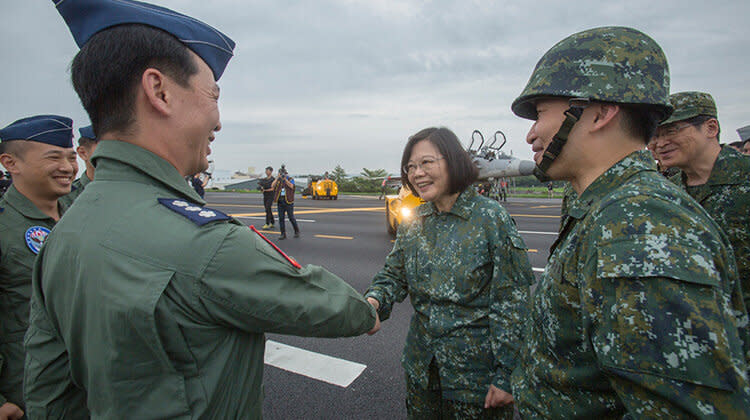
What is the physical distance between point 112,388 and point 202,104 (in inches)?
30.5

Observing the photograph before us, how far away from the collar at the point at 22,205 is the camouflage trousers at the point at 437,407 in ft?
8.03

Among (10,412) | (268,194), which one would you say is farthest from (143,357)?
(268,194)

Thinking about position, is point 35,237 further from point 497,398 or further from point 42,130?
point 497,398

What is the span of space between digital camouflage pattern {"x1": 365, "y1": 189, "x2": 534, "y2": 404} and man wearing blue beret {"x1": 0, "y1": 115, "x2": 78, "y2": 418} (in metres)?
1.91

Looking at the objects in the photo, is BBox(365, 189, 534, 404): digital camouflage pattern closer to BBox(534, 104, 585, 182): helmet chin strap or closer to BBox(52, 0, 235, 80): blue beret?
BBox(534, 104, 585, 182): helmet chin strap

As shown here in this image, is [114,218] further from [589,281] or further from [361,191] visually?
[361,191]

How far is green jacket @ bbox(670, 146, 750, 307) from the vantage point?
238 cm

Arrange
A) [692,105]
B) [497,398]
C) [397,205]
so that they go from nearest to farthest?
[497,398]
[692,105]
[397,205]

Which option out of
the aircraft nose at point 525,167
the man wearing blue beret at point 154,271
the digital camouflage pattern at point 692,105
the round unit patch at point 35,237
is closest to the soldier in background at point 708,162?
the digital camouflage pattern at point 692,105

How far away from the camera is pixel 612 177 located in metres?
1.08

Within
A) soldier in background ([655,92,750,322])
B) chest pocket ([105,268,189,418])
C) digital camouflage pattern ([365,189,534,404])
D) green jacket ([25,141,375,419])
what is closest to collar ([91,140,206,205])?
green jacket ([25,141,375,419])

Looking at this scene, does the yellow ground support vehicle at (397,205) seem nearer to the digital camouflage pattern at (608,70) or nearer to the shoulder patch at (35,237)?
the shoulder patch at (35,237)

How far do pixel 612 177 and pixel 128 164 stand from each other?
4.56 feet

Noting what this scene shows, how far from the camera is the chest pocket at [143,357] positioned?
782 millimetres
